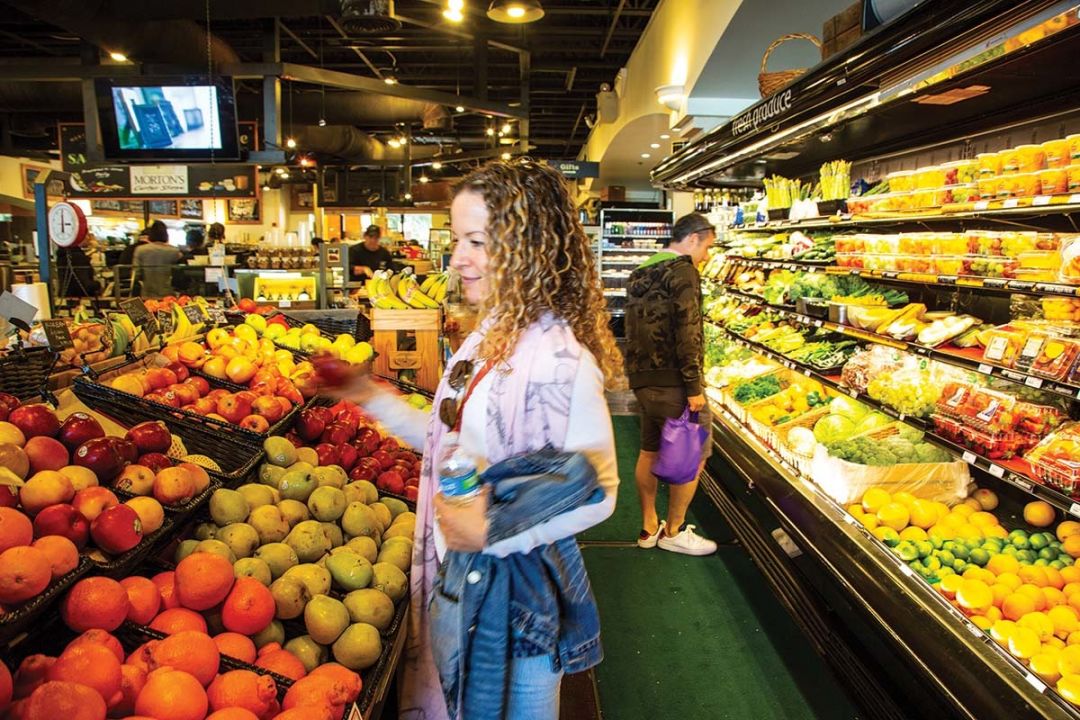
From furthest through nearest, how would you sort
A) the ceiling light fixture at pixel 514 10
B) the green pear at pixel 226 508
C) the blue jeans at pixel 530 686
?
the ceiling light fixture at pixel 514 10
the green pear at pixel 226 508
the blue jeans at pixel 530 686

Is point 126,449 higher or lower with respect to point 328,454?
higher

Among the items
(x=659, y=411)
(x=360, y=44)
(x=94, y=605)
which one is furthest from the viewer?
(x=360, y=44)

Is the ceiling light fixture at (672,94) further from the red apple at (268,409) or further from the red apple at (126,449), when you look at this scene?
the red apple at (126,449)

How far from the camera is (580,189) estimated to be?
18375mm

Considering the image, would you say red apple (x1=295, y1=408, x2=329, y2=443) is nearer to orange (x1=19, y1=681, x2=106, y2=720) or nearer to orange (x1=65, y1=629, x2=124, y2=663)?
orange (x1=65, y1=629, x2=124, y2=663)

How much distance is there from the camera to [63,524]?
1521 mm

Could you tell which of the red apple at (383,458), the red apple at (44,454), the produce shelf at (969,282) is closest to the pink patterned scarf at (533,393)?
the red apple at (44,454)

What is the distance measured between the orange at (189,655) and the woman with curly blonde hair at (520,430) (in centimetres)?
45

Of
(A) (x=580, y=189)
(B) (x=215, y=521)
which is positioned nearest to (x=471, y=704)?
(B) (x=215, y=521)

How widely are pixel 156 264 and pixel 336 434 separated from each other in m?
7.32

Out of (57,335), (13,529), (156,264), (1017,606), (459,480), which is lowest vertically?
(1017,606)

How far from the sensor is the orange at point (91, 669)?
4.22 feet

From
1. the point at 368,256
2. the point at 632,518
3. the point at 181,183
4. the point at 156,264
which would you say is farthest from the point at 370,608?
the point at 156,264

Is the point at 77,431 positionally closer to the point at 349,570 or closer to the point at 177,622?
the point at 177,622
